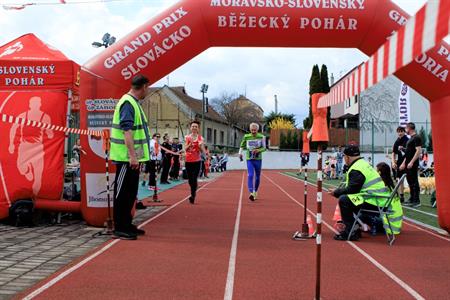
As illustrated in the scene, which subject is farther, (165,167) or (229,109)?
(229,109)

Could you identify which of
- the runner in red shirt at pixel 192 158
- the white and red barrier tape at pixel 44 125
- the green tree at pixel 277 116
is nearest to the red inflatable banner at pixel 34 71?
the white and red barrier tape at pixel 44 125

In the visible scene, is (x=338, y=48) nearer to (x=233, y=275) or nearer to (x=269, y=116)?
(x=233, y=275)

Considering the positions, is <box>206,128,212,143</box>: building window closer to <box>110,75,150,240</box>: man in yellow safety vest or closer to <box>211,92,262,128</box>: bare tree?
<box>211,92,262,128</box>: bare tree

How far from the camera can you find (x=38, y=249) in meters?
5.99

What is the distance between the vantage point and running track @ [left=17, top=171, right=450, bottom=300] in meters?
4.32

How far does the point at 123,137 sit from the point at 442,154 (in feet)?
15.2

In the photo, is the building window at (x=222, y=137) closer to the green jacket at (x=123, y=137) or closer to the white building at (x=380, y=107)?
the white building at (x=380, y=107)

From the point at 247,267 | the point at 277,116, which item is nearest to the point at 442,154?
the point at 247,267

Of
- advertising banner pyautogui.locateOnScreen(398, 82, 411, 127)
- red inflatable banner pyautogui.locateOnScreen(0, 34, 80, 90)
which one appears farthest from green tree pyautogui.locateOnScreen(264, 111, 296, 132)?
red inflatable banner pyautogui.locateOnScreen(0, 34, 80, 90)

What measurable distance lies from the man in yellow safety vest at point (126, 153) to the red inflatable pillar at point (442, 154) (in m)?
4.31

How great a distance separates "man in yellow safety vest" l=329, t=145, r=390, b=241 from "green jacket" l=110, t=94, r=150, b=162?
9.35ft

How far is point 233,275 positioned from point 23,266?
221 cm

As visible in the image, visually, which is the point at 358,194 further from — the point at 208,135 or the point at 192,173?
the point at 208,135

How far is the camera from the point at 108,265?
5.22m
